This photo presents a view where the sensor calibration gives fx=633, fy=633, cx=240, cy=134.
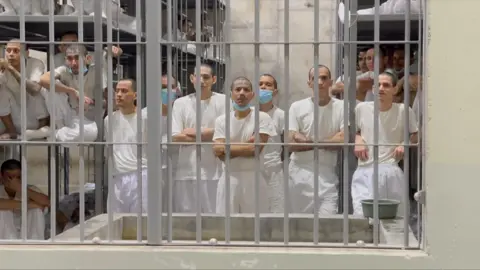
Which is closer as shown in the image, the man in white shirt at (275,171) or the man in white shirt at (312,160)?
the man in white shirt at (275,171)

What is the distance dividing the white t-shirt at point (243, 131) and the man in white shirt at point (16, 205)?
46.7 inches

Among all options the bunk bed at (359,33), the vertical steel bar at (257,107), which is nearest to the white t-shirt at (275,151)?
the bunk bed at (359,33)

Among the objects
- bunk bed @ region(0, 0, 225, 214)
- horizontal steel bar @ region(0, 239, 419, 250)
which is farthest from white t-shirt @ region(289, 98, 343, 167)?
horizontal steel bar @ region(0, 239, 419, 250)

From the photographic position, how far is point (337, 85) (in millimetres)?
4352

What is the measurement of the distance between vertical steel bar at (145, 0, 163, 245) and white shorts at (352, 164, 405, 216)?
1.27 metres

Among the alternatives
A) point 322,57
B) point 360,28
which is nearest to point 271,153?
point 360,28

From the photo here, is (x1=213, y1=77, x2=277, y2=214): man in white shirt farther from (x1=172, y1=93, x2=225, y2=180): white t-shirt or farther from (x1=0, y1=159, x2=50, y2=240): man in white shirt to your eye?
(x1=0, y1=159, x2=50, y2=240): man in white shirt

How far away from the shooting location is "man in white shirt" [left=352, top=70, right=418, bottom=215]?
11.2 feet

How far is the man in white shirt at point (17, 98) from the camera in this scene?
3885 millimetres

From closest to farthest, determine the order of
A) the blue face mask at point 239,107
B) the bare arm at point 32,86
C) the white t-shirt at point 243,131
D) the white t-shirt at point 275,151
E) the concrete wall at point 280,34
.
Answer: the white t-shirt at point 243,131, the blue face mask at point 239,107, the white t-shirt at point 275,151, the bare arm at point 32,86, the concrete wall at point 280,34

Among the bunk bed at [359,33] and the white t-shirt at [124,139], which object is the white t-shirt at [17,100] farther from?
the bunk bed at [359,33]

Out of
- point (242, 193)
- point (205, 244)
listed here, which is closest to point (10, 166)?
point (242, 193)

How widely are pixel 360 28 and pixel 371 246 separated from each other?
7.60 feet

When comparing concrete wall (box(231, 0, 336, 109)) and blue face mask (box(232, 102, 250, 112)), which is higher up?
concrete wall (box(231, 0, 336, 109))
